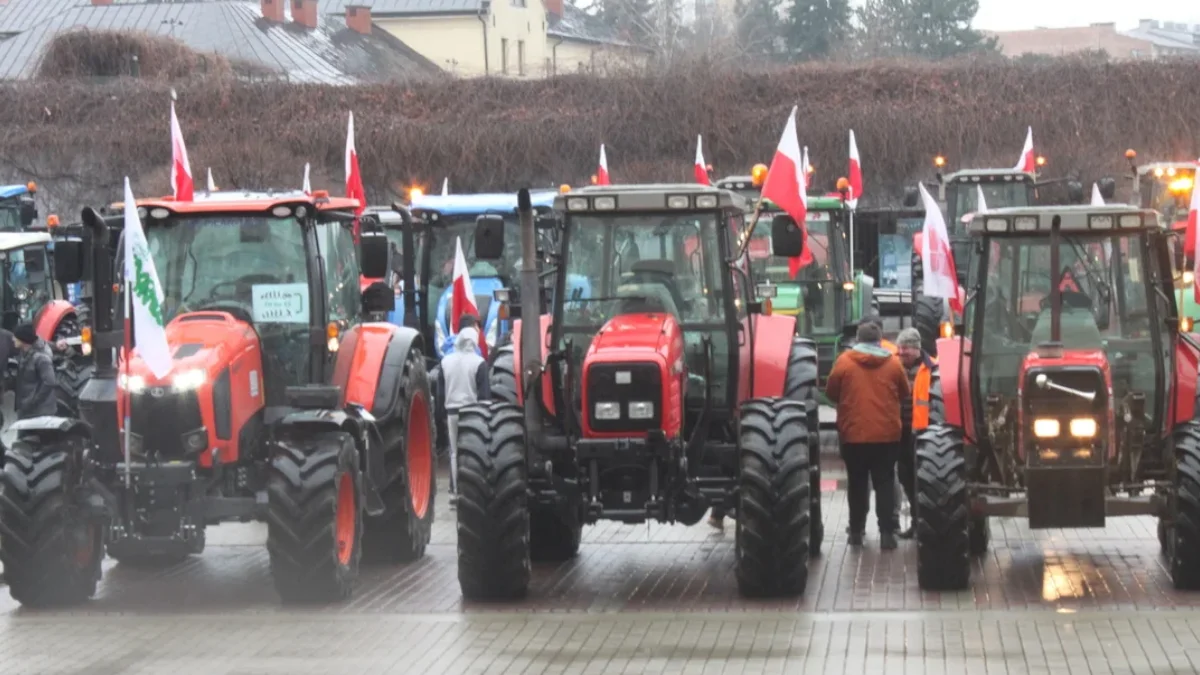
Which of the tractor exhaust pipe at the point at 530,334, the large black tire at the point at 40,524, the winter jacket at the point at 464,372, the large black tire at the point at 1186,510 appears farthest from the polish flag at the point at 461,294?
the large black tire at the point at 1186,510

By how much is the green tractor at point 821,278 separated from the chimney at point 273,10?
44.5m

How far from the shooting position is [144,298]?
11.7 meters

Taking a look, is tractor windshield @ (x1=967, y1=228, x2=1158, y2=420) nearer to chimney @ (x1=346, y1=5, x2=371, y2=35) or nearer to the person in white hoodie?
the person in white hoodie

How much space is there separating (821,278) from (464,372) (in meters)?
7.01

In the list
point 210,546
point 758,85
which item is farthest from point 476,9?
point 210,546

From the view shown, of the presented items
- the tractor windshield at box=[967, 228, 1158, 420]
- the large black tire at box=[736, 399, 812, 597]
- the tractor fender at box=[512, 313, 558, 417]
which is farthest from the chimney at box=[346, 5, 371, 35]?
the large black tire at box=[736, 399, 812, 597]

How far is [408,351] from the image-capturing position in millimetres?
14211

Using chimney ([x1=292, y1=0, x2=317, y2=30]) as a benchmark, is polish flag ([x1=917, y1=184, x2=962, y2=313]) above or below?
below

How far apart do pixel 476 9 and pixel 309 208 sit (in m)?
61.6

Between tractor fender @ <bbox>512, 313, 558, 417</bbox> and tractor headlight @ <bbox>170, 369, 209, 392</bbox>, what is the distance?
6.64 ft

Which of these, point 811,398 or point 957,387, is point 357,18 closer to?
point 811,398

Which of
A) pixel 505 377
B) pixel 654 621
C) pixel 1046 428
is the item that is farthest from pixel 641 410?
pixel 1046 428

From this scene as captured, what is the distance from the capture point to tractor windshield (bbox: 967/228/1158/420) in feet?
40.1

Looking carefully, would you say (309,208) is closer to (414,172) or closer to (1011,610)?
(1011,610)
